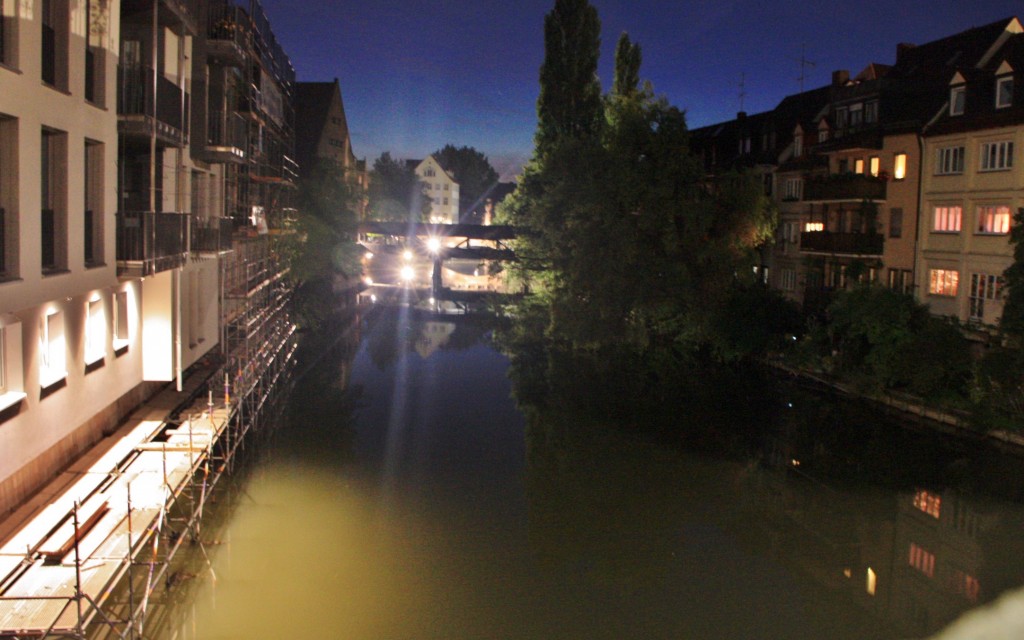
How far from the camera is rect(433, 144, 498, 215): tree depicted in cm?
8994

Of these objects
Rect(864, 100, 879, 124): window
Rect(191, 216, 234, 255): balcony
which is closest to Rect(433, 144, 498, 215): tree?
Rect(864, 100, 879, 124): window

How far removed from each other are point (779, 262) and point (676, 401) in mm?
12065

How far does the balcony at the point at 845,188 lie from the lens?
24.1 meters

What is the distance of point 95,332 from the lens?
32.4ft

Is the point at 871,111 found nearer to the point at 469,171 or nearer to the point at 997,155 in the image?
the point at 997,155

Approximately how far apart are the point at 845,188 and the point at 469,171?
225ft

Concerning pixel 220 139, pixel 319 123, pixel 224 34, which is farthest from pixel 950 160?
pixel 319 123

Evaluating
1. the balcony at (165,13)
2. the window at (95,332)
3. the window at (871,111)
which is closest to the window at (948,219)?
the window at (871,111)

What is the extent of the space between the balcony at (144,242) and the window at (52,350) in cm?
185

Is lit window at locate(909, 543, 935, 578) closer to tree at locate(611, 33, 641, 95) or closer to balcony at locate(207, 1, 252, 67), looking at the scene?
balcony at locate(207, 1, 252, 67)

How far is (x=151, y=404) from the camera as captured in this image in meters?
12.9

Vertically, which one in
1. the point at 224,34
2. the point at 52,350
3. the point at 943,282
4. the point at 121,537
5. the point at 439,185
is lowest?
the point at 121,537

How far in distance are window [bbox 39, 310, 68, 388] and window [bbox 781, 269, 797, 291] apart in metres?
24.7

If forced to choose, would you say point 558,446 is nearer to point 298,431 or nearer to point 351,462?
point 351,462
